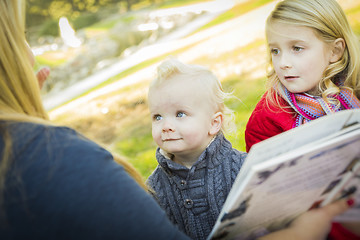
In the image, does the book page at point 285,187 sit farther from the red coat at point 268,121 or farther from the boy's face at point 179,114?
the red coat at point 268,121

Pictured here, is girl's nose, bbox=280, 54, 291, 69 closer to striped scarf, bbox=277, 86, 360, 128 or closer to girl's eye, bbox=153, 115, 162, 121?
striped scarf, bbox=277, 86, 360, 128

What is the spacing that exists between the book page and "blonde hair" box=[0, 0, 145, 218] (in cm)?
63

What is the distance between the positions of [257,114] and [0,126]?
1549mm

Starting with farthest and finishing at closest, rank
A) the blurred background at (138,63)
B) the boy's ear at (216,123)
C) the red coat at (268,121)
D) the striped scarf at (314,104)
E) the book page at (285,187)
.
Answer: the blurred background at (138,63) → the red coat at (268,121) → the striped scarf at (314,104) → the boy's ear at (216,123) → the book page at (285,187)

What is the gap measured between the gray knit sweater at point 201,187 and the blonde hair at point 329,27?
2.38 ft

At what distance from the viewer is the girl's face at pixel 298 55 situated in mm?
1827

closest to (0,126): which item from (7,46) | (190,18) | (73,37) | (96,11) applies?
(7,46)

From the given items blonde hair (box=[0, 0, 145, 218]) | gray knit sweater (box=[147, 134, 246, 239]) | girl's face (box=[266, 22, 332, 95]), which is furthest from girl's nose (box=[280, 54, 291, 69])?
blonde hair (box=[0, 0, 145, 218])

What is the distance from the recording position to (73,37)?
17.9 m

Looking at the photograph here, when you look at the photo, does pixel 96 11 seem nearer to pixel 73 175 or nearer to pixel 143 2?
pixel 143 2

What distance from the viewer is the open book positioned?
982 mm

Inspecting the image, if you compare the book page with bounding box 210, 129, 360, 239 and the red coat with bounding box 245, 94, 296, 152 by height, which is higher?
the book page with bounding box 210, 129, 360, 239

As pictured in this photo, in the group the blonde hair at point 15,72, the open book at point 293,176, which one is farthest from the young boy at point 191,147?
the blonde hair at point 15,72

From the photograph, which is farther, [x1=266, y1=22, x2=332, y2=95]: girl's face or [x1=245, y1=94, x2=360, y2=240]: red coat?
[x1=245, y1=94, x2=360, y2=240]: red coat
